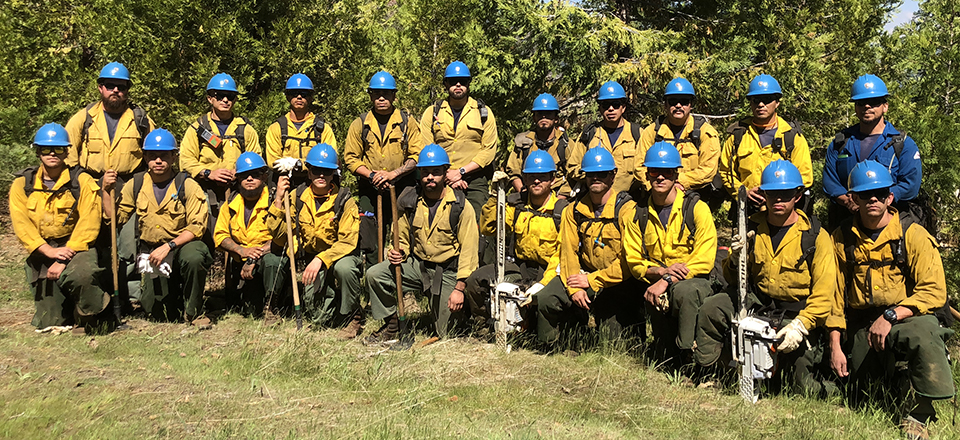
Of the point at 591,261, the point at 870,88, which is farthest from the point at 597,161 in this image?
the point at 870,88

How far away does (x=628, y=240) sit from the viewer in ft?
22.3

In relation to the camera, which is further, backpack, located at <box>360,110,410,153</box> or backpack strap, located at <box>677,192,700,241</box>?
backpack, located at <box>360,110,410,153</box>

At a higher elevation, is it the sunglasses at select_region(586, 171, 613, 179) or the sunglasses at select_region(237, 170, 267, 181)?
the sunglasses at select_region(237, 170, 267, 181)

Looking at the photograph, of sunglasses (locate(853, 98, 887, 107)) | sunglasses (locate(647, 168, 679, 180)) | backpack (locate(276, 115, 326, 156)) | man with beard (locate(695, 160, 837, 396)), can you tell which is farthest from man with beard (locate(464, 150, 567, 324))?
sunglasses (locate(853, 98, 887, 107))

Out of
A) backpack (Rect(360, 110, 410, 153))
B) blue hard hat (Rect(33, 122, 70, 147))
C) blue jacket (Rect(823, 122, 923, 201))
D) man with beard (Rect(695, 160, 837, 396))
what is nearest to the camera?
man with beard (Rect(695, 160, 837, 396))

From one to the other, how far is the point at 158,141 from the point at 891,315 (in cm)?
751

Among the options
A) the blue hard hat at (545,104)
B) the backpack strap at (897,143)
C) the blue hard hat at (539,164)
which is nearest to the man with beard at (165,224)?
the blue hard hat at (539,164)

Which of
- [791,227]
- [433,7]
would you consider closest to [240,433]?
[791,227]

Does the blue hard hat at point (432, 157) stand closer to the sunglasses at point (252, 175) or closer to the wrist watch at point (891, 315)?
the sunglasses at point (252, 175)

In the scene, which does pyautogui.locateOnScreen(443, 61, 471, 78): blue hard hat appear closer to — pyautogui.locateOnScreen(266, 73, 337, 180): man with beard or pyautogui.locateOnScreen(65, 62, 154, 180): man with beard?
pyautogui.locateOnScreen(266, 73, 337, 180): man with beard

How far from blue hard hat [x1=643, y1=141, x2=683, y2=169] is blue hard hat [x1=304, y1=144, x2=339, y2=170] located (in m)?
3.53

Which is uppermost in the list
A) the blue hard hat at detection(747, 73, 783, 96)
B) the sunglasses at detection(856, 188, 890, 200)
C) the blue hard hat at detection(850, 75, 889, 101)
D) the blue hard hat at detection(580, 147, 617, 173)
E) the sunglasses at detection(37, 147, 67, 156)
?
the blue hard hat at detection(747, 73, 783, 96)

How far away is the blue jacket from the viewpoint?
21.1 ft

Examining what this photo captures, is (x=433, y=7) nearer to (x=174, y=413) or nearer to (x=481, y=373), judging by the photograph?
(x=481, y=373)
